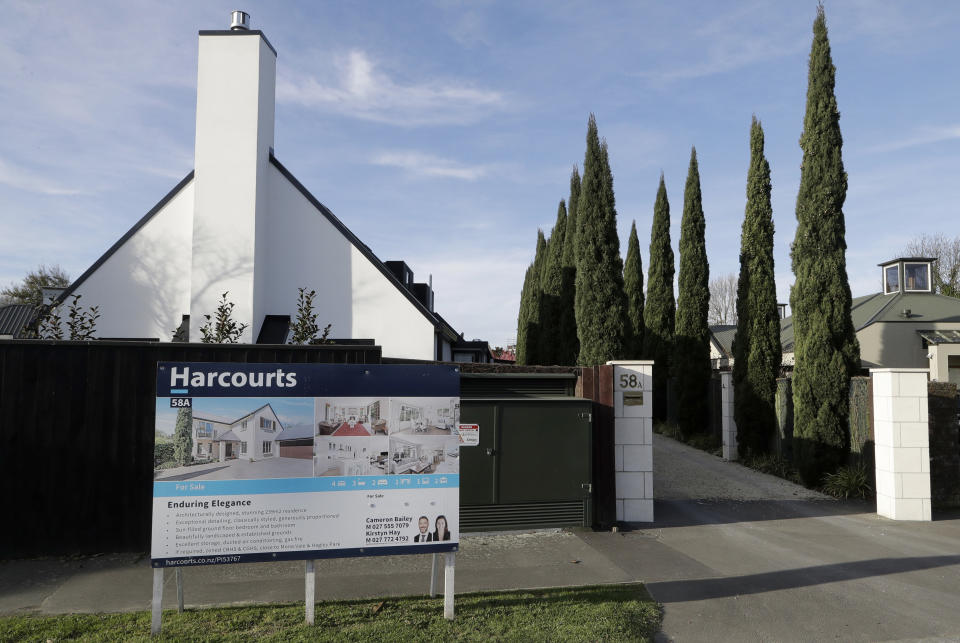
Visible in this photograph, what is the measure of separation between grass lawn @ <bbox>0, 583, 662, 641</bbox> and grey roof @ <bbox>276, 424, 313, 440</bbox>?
146 cm

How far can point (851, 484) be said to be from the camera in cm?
1063

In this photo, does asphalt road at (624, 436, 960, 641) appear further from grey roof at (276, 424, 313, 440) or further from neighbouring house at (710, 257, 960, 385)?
neighbouring house at (710, 257, 960, 385)

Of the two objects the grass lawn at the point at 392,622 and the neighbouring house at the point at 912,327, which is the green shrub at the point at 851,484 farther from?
the neighbouring house at the point at 912,327

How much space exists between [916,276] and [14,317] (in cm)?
4165

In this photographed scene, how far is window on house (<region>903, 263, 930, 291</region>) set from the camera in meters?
29.2

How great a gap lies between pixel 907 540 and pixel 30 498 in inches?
418

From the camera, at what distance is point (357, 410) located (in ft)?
16.9

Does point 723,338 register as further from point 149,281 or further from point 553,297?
point 149,281

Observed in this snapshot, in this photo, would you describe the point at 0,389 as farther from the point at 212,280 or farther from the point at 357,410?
the point at 212,280

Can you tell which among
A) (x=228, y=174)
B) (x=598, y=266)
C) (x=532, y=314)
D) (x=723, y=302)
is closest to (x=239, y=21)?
(x=228, y=174)

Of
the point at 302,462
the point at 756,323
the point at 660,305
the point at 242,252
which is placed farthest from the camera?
the point at 660,305

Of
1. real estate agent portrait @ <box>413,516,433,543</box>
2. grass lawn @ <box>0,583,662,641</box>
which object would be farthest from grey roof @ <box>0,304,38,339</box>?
real estate agent portrait @ <box>413,516,433,543</box>

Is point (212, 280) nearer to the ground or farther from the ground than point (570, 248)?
nearer to the ground

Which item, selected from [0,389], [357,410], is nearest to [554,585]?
[357,410]
